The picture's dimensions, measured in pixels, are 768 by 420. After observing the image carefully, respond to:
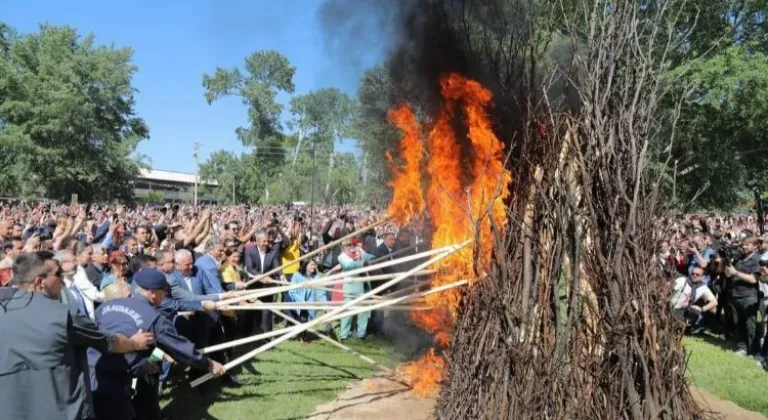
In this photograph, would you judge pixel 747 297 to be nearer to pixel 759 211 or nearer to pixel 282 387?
pixel 282 387

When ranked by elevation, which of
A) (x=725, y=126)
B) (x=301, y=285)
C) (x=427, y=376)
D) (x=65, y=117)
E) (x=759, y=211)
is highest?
(x=65, y=117)

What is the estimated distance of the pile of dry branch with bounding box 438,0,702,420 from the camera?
4.61 meters

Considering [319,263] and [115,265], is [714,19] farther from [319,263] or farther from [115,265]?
[115,265]

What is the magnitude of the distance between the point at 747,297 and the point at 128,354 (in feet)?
34.9

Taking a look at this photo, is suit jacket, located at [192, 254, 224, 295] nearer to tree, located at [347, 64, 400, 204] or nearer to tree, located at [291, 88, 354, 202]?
tree, located at [347, 64, 400, 204]

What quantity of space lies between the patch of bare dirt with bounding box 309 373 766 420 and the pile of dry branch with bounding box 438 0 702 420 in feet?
7.30

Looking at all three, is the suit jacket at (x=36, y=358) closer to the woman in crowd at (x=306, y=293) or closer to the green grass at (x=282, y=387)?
the green grass at (x=282, y=387)

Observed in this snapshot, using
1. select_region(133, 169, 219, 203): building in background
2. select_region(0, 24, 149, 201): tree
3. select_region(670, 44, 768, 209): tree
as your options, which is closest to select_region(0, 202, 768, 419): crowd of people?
select_region(670, 44, 768, 209): tree

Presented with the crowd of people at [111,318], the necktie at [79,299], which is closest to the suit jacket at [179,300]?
the crowd of people at [111,318]

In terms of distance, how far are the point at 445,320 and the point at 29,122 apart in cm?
3991

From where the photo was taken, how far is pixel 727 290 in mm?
12977

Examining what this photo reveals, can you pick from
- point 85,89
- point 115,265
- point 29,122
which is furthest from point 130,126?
point 115,265

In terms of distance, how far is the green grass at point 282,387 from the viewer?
7543 millimetres

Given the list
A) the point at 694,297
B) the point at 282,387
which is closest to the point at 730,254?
the point at 694,297
